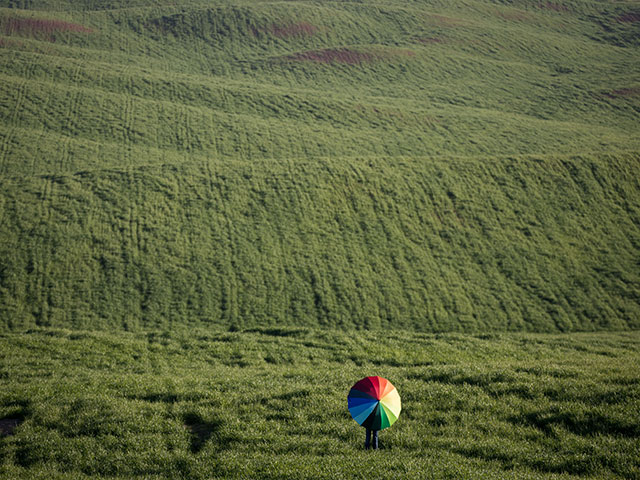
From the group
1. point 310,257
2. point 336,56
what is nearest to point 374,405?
point 310,257

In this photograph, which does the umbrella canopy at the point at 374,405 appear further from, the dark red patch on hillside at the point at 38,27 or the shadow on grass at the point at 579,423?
the dark red patch on hillside at the point at 38,27

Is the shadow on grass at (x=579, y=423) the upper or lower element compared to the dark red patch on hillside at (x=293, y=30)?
upper

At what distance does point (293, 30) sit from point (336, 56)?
1762cm

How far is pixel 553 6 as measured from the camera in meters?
128

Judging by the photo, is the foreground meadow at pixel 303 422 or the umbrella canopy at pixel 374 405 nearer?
the umbrella canopy at pixel 374 405

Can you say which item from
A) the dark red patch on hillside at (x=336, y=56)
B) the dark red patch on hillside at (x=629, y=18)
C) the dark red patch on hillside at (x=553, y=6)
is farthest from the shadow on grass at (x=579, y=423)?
the dark red patch on hillside at (x=629, y=18)

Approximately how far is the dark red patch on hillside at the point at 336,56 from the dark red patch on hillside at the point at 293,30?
10.9 metres

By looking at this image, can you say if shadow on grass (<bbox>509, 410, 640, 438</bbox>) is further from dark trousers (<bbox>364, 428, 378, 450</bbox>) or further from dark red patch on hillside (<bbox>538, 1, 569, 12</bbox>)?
dark red patch on hillside (<bbox>538, 1, 569, 12</bbox>)

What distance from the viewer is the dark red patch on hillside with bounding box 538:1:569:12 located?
126 meters

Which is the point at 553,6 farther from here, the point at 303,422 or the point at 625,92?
the point at 303,422

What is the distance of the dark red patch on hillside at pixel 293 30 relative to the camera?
104 m

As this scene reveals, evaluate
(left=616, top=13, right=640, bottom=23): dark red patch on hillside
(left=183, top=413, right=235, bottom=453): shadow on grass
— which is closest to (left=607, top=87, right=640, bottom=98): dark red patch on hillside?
(left=616, top=13, right=640, bottom=23): dark red patch on hillside

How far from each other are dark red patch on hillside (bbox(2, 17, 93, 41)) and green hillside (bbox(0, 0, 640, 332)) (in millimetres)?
535

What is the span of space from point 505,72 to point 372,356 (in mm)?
84149
